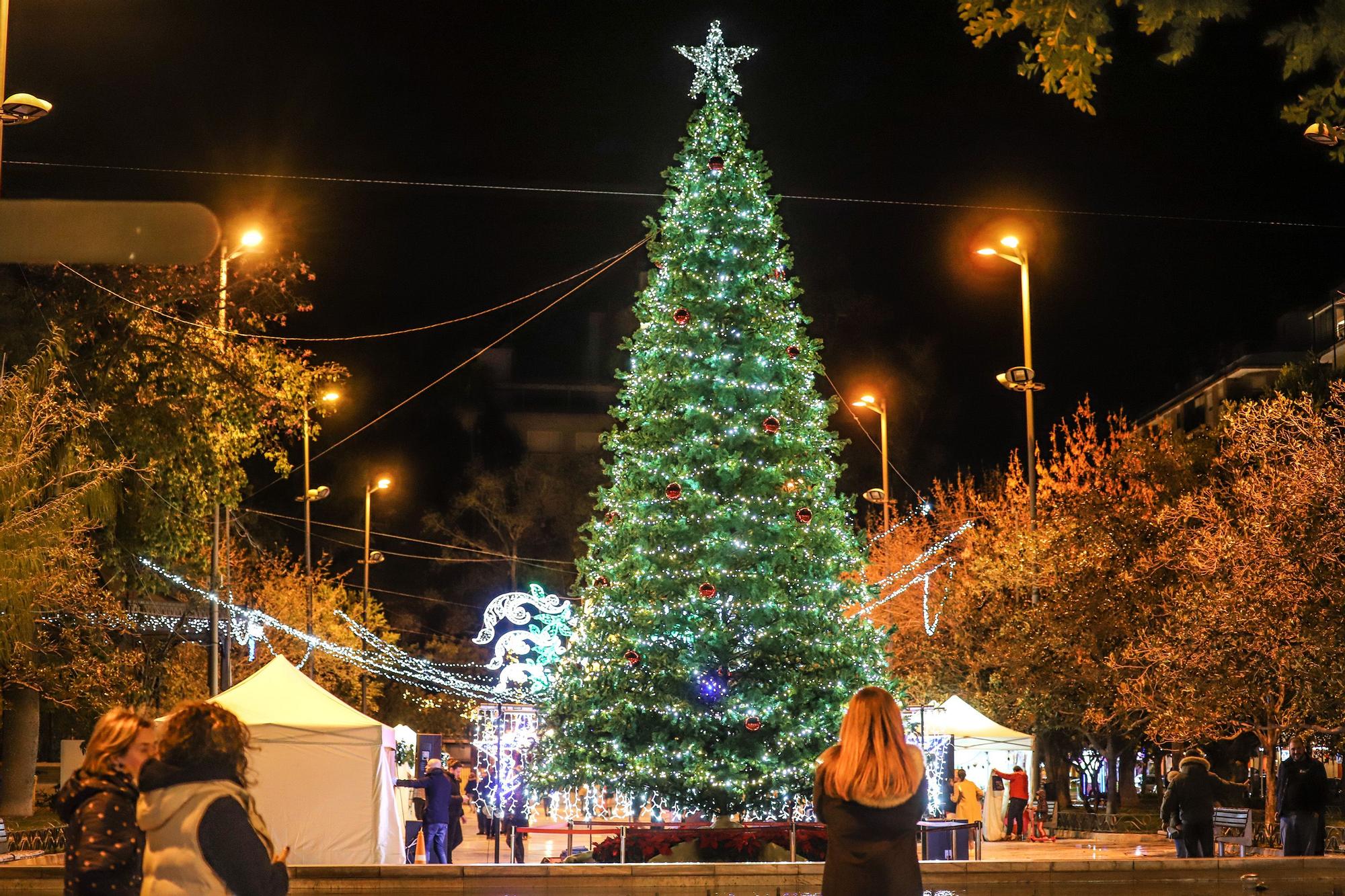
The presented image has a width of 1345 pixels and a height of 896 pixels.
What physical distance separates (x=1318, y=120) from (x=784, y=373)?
1125cm

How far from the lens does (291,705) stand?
1995 centimetres

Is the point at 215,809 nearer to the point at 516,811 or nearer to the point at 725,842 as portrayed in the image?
the point at 725,842

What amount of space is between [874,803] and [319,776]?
15329mm

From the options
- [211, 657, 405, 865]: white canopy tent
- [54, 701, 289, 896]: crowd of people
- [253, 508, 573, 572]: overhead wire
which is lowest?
[211, 657, 405, 865]: white canopy tent

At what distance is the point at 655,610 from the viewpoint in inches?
774

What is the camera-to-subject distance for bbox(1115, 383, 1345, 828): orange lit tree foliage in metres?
24.6

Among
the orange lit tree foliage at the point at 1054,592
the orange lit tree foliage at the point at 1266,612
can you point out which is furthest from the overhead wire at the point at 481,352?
the orange lit tree foliage at the point at 1266,612

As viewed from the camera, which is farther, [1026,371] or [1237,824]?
[1026,371]

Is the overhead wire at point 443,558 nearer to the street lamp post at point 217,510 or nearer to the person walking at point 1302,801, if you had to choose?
the street lamp post at point 217,510

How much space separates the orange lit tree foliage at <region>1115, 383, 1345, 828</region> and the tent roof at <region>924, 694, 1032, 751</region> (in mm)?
2334

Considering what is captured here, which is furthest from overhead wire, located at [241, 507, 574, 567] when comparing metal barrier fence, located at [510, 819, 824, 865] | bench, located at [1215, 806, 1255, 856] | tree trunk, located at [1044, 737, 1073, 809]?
metal barrier fence, located at [510, 819, 824, 865]

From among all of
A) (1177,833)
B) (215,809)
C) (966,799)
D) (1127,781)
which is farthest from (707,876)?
(1127,781)

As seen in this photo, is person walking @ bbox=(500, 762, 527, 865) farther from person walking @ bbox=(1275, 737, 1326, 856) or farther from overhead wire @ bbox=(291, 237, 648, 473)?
person walking @ bbox=(1275, 737, 1326, 856)

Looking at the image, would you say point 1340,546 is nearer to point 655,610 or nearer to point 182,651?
point 655,610
